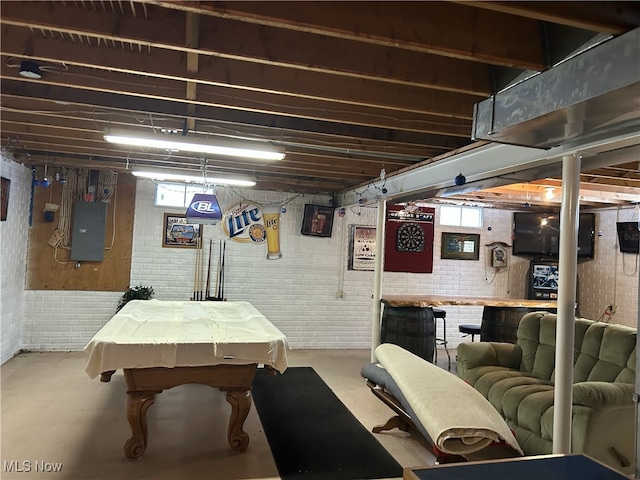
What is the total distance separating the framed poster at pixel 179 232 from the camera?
20.7 feet

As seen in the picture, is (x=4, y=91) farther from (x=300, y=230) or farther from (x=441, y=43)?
(x=300, y=230)

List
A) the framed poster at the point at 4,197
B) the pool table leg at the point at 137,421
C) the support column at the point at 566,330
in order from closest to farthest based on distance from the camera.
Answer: the support column at the point at 566,330
the pool table leg at the point at 137,421
the framed poster at the point at 4,197

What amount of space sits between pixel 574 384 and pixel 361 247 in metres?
4.33

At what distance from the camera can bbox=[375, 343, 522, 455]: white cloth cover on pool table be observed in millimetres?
2391

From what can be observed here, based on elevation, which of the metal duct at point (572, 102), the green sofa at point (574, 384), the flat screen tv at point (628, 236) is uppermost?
the metal duct at point (572, 102)

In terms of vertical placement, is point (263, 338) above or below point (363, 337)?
above

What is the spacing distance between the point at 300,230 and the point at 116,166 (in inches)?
110

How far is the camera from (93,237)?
598cm

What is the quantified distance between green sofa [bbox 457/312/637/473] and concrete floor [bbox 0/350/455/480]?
80 centimetres

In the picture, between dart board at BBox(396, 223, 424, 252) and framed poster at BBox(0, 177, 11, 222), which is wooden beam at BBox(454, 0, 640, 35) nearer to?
framed poster at BBox(0, 177, 11, 222)

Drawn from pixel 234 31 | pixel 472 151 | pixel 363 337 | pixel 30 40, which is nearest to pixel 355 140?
pixel 472 151

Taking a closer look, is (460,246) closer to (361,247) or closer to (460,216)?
(460,216)

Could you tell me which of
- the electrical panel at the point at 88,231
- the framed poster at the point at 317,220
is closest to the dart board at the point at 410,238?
the framed poster at the point at 317,220

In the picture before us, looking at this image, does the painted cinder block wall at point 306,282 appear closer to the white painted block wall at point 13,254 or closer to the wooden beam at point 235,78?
the white painted block wall at point 13,254
